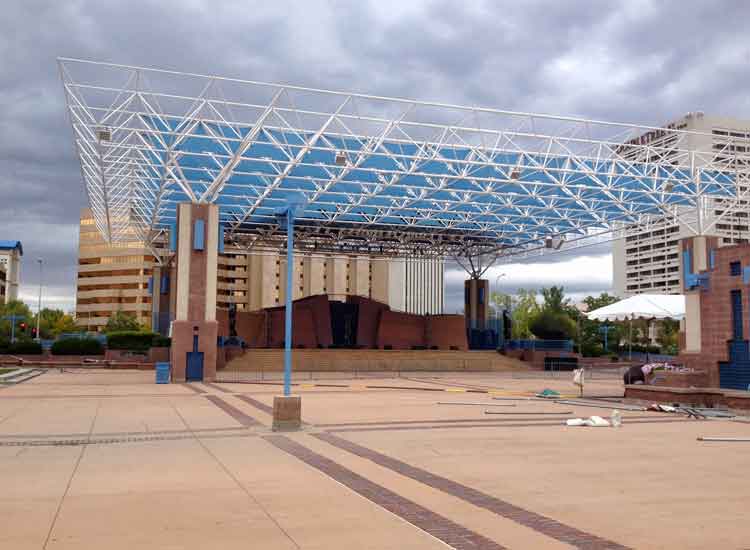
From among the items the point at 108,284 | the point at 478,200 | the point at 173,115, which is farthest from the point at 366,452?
the point at 108,284

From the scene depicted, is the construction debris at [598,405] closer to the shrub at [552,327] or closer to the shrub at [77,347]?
the shrub at [77,347]

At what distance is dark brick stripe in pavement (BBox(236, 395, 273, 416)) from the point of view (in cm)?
2120

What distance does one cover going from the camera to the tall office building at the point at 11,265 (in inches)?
5472

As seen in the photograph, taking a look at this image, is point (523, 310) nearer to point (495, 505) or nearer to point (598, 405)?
point (598, 405)

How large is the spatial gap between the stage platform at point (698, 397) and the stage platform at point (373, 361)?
28.9 m

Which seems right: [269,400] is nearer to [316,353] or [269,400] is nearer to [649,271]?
[316,353]

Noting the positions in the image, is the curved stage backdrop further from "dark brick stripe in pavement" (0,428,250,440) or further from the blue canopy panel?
"dark brick stripe in pavement" (0,428,250,440)

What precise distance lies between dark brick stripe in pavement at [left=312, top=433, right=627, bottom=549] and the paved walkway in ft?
0.11

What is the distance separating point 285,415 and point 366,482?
6.19 meters

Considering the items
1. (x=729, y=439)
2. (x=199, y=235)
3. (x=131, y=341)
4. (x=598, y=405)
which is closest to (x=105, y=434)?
(x=729, y=439)

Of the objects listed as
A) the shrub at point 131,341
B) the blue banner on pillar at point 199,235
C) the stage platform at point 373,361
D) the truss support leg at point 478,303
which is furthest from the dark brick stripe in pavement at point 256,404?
the truss support leg at point 478,303

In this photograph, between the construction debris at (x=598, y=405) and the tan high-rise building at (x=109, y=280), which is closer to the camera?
the construction debris at (x=598, y=405)

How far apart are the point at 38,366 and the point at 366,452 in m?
43.4

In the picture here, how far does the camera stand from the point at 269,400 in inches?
977
